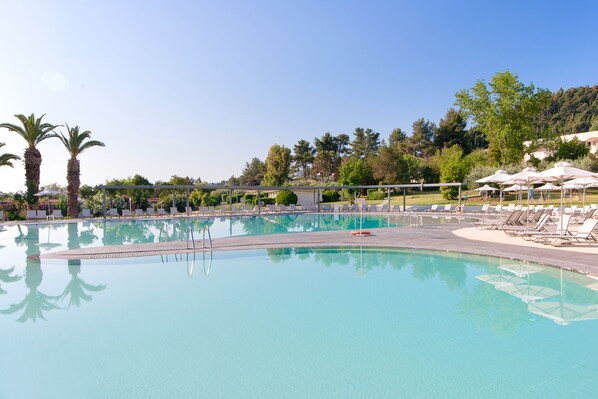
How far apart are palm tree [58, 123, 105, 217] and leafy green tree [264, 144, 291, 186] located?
99.1ft

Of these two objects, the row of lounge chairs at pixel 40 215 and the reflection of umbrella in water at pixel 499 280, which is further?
the row of lounge chairs at pixel 40 215

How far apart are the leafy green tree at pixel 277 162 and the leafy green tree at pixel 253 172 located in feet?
23.6

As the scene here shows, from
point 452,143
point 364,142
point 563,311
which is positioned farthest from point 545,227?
point 364,142

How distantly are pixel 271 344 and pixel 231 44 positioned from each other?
16.8 m

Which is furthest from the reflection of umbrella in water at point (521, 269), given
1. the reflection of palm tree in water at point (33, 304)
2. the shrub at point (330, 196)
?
the shrub at point (330, 196)

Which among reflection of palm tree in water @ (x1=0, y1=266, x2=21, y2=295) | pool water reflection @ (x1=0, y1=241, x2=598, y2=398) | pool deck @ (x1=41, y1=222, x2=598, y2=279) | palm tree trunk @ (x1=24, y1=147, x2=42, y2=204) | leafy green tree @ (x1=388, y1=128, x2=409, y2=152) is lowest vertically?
pool water reflection @ (x1=0, y1=241, x2=598, y2=398)

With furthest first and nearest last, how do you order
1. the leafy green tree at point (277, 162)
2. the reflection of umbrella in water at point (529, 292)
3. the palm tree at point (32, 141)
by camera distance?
the leafy green tree at point (277, 162) < the palm tree at point (32, 141) < the reflection of umbrella in water at point (529, 292)

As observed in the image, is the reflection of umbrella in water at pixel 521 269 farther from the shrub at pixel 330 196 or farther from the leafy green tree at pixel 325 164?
the leafy green tree at pixel 325 164

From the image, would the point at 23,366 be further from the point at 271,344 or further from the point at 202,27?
the point at 202,27

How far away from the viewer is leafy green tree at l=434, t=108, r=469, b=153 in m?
54.8

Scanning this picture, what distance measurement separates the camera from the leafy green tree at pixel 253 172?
6264cm

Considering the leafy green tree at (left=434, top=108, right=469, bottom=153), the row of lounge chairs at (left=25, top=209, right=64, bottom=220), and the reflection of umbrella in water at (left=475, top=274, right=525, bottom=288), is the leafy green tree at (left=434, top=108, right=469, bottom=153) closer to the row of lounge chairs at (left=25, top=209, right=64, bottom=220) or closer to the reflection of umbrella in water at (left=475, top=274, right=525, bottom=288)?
the row of lounge chairs at (left=25, top=209, right=64, bottom=220)

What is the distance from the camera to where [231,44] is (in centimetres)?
1859

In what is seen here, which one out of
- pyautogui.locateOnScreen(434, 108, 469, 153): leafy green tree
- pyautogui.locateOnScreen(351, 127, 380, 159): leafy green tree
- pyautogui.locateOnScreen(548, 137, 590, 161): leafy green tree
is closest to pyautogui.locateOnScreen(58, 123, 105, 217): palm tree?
pyautogui.locateOnScreen(548, 137, 590, 161): leafy green tree
